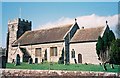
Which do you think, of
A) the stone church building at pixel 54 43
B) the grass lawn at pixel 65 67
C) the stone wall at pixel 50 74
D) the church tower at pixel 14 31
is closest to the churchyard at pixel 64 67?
the grass lawn at pixel 65 67

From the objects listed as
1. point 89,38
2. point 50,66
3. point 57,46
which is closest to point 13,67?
point 50,66

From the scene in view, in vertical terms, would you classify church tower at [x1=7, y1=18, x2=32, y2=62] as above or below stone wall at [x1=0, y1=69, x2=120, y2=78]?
above

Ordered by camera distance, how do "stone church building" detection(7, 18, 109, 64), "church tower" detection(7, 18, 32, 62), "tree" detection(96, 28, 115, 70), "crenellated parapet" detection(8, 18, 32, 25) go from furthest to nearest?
"church tower" detection(7, 18, 32, 62) → "stone church building" detection(7, 18, 109, 64) → "crenellated parapet" detection(8, 18, 32, 25) → "tree" detection(96, 28, 115, 70)

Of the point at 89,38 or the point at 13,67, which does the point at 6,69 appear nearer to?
the point at 13,67

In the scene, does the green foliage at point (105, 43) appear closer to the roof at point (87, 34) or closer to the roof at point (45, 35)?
the roof at point (87, 34)

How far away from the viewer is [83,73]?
12289 mm

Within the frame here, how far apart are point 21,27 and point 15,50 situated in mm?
1550

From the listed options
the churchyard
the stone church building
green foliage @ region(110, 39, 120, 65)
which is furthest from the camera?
the stone church building

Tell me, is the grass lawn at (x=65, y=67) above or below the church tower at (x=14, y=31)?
below

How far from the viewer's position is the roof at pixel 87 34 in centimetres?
1444

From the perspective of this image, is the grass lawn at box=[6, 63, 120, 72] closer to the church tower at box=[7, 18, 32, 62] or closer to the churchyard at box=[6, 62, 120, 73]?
the churchyard at box=[6, 62, 120, 73]

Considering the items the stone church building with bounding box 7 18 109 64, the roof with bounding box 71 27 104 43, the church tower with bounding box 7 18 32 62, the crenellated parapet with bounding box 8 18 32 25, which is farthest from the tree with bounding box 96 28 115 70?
the church tower with bounding box 7 18 32 62

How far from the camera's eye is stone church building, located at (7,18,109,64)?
14.4m

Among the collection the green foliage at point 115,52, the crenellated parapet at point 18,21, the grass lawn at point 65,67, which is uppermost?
the crenellated parapet at point 18,21
